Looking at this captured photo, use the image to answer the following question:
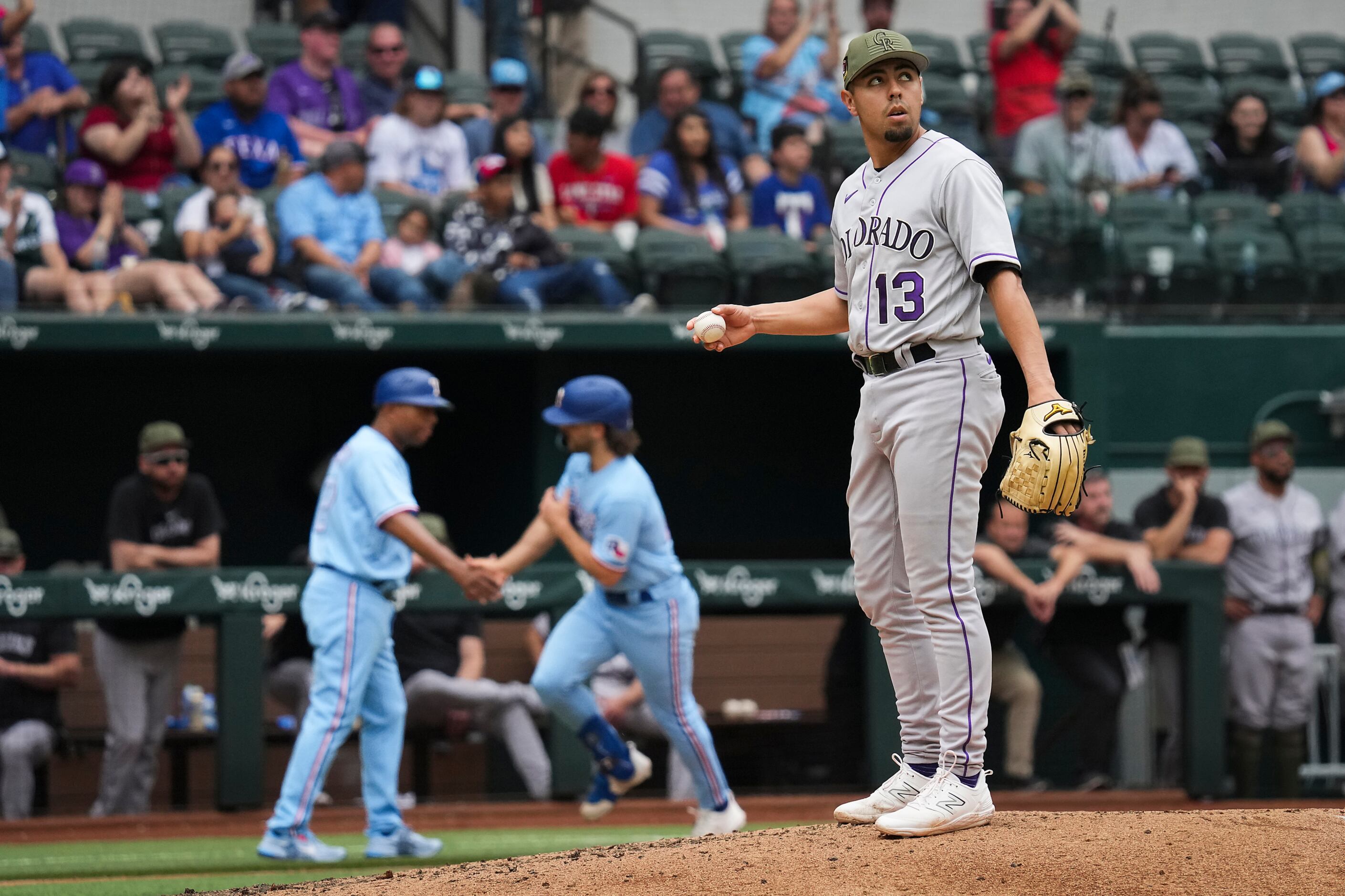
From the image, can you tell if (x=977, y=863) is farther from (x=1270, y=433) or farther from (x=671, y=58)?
(x=671, y=58)

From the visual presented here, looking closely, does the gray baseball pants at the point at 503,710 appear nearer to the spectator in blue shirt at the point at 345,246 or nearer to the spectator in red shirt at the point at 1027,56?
the spectator in blue shirt at the point at 345,246

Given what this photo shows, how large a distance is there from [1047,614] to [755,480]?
342 cm

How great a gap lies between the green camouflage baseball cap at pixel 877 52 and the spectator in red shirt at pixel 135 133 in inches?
278

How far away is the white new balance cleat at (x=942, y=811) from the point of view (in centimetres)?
376

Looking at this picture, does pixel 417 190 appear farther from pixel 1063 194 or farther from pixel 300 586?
pixel 1063 194

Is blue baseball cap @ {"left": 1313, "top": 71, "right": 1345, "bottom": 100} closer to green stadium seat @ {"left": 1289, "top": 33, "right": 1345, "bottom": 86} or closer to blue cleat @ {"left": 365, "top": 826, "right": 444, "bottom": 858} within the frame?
green stadium seat @ {"left": 1289, "top": 33, "right": 1345, "bottom": 86}

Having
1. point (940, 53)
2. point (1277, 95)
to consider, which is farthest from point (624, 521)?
point (1277, 95)

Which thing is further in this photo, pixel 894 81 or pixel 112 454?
pixel 112 454

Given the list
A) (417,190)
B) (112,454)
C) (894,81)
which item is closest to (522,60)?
(417,190)

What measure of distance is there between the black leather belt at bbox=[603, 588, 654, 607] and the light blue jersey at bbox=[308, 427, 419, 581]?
2.67ft

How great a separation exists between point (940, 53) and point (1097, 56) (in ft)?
7.56

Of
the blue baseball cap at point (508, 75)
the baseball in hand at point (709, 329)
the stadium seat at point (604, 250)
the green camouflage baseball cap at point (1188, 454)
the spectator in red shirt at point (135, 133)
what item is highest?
the blue baseball cap at point (508, 75)

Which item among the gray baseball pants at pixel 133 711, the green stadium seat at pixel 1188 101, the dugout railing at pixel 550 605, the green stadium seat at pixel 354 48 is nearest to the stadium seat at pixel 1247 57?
the green stadium seat at pixel 1188 101

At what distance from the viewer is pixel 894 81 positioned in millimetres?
3818
